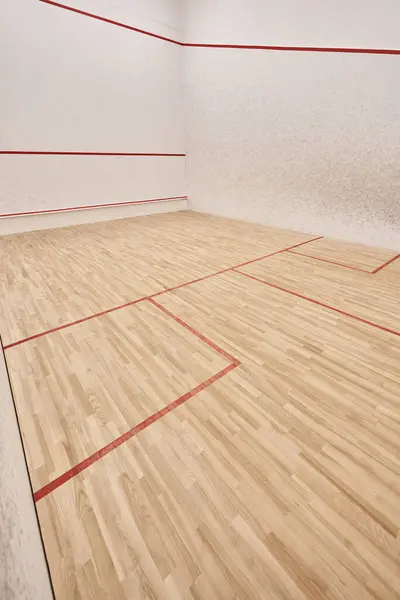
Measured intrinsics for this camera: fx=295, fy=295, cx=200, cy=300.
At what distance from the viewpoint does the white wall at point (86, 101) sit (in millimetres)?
3070

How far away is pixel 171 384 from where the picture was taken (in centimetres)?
107

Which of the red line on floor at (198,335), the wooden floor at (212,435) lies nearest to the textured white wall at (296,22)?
the wooden floor at (212,435)

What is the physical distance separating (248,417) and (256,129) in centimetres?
357

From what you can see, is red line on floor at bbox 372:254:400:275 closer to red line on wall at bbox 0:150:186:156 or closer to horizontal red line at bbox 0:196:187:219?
horizontal red line at bbox 0:196:187:219

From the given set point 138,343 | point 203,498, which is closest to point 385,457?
point 203,498

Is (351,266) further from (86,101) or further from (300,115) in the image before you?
(86,101)

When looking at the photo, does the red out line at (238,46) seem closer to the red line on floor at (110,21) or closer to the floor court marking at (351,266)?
the red line on floor at (110,21)

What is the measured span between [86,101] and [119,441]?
158 inches

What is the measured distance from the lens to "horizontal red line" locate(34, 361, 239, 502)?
2.40 ft

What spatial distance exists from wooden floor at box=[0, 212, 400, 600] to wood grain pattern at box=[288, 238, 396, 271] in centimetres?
50

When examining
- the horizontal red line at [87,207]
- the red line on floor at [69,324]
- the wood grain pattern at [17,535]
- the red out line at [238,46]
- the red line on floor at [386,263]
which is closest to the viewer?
the wood grain pattern at [17,535]

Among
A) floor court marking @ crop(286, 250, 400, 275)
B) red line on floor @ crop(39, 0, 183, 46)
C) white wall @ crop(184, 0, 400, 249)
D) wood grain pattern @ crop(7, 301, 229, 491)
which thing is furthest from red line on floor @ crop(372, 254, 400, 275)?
red line on floor @ crop(39, 0, 183, 46)

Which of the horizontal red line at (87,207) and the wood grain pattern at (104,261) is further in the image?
the horizontal red line at (87,207)

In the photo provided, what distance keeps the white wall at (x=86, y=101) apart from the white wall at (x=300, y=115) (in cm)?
49
